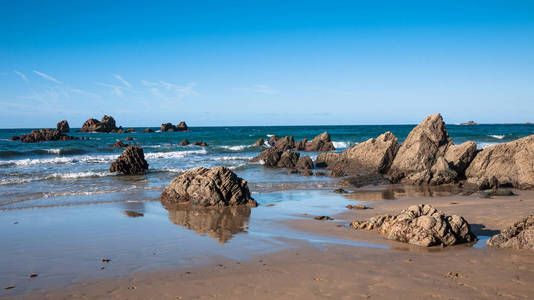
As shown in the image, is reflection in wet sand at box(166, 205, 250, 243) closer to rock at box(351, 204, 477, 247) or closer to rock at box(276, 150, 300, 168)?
rock at box(351, 204, 477, 247)

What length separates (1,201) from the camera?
1193cm

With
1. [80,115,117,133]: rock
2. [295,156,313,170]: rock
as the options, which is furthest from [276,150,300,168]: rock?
[80,115,117,133]: rock

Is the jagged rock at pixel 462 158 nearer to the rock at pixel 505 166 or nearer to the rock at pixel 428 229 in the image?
the rock at pixel 505 166

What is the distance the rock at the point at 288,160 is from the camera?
77.4 ft

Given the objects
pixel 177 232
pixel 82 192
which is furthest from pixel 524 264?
pixel 82 192

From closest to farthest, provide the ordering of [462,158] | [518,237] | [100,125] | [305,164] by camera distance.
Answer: [518,237]
[462,158]
[305,164]
[100,125]

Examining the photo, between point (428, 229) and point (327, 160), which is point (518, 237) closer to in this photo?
point (428, 229)

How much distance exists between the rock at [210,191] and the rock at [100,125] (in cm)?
8325

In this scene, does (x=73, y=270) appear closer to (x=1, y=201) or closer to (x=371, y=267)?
(x=371, y=267)

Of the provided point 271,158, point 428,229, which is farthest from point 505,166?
point 271,158

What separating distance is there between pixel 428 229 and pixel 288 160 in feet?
56.3

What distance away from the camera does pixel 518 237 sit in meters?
6.30

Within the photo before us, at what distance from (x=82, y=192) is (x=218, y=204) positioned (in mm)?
6190

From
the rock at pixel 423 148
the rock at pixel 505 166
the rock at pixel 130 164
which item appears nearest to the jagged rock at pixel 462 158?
the rock at pixel 505 166
